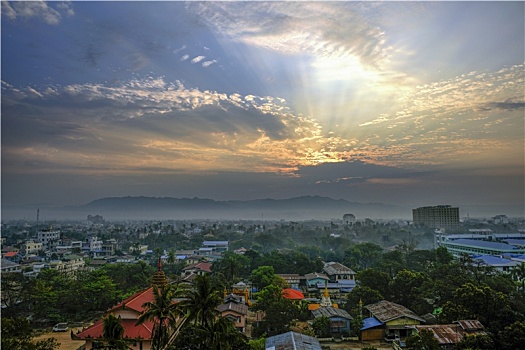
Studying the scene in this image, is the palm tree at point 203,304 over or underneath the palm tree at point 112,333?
over

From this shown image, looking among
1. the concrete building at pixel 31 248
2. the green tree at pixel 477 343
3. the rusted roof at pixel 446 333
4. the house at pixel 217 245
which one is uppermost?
the green tree at pixel 477 343

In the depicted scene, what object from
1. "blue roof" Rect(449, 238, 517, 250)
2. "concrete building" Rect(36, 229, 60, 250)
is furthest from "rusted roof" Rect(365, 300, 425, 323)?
"concrete building" Rect(36, 229, 60, 250)

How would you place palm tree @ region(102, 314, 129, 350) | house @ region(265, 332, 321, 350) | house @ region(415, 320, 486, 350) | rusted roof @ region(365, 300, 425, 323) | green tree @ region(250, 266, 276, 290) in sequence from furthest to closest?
green tree @ region(250, 266, 276, 290)
rusted roof @ region(365, 300, 425, 323)
house @ region(415, 320, 486, 350)
house @ region(265, 332, 321, 350)
palm tree @ region(102, 314, 129, 350)

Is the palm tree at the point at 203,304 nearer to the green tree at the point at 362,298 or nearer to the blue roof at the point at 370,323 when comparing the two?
the blue roof at the point at 370,323

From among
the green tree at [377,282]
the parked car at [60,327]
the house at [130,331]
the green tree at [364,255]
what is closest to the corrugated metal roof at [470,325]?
the green tree at [377,282]

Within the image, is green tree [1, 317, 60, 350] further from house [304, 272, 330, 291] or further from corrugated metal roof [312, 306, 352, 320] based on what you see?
house [304, 272, 330, 291]

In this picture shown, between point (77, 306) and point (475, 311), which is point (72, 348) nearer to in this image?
point (77, 306)

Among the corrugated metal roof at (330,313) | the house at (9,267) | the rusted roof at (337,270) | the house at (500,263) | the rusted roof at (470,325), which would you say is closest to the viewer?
the rusted roof at (470,325)

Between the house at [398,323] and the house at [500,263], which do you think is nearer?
the house at [398,323]
